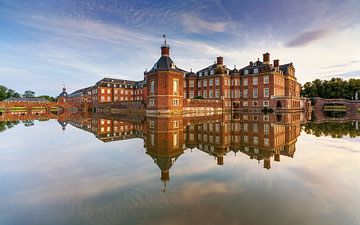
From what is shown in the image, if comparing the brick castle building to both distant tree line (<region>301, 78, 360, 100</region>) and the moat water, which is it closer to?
the moat water

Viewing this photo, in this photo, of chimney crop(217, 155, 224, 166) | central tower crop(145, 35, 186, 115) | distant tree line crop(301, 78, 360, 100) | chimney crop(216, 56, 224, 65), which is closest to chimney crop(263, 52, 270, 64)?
chimney crop(216, 56, 224, 65)

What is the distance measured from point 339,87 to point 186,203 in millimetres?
93817

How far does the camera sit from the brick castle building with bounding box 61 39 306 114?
33.4 m

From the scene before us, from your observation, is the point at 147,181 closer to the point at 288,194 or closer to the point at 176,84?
the point at 288,194

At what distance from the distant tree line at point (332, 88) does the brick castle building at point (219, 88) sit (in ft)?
105

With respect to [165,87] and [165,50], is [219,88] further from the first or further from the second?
[165,87]

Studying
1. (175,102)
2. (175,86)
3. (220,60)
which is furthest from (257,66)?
(175,102)

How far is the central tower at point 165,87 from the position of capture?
108ft

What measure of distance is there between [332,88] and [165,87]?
75.9m

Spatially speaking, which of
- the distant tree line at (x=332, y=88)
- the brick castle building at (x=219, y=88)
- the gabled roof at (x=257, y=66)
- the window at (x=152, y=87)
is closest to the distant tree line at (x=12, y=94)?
the brick castle building at (x=219, y=88)

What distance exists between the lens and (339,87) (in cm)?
7831

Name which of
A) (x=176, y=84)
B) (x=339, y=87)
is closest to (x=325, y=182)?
(x=176, y=84)

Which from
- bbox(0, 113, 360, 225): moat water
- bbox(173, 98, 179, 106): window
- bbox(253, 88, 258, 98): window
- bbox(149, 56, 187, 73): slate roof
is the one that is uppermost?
bbox(149, 56, 187, 73): slate roof

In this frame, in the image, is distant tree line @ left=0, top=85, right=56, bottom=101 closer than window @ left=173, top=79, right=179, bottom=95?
No
